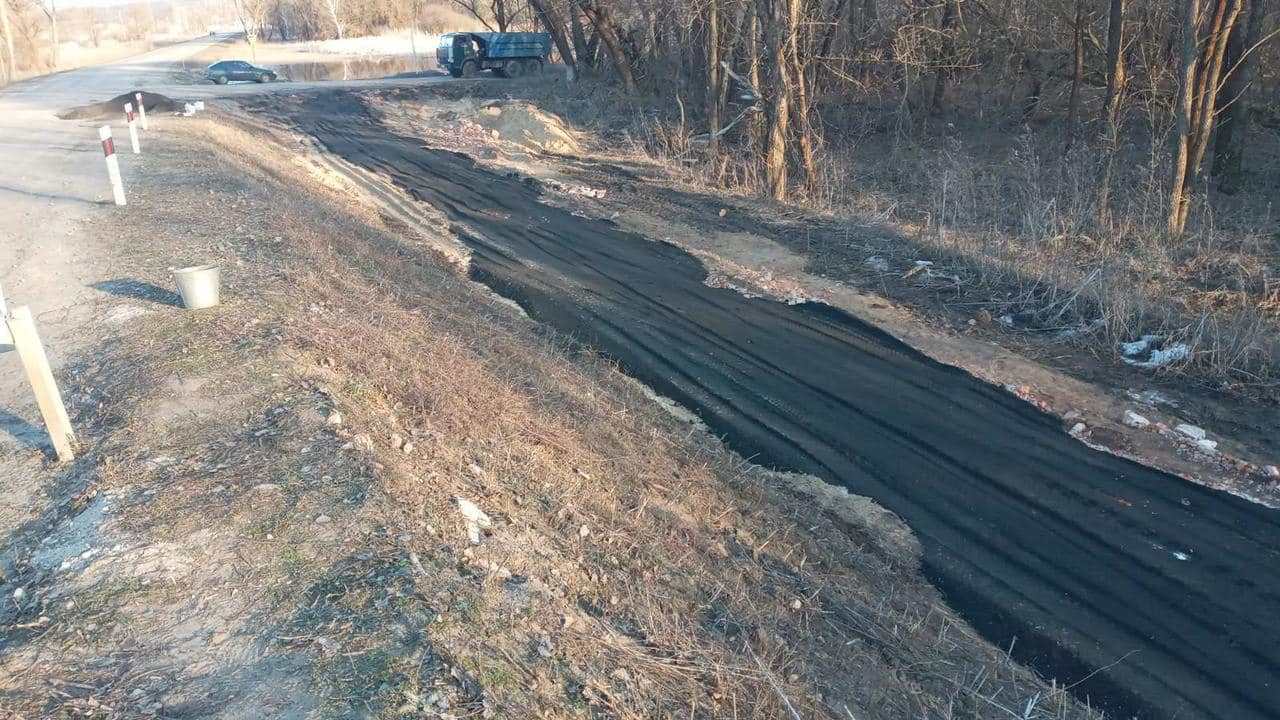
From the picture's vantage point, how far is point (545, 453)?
6.61 metres

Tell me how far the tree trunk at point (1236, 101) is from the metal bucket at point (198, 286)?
15.0 metres

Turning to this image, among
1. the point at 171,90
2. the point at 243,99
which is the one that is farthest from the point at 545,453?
the point at 171,90

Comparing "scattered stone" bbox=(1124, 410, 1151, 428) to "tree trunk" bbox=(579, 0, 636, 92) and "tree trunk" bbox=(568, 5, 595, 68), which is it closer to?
"tree trunk" bbox=(579, 0, 636, 92)

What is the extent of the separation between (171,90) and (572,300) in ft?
104

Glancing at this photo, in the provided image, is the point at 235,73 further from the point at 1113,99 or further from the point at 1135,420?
the point at 1135,420

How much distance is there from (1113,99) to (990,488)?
1025 cm

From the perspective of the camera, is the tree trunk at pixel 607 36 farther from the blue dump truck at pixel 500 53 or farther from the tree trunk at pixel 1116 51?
the tree trunk at pixel 1116 51

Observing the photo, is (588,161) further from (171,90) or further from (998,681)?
(171,90)

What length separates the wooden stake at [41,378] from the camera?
18.1ft

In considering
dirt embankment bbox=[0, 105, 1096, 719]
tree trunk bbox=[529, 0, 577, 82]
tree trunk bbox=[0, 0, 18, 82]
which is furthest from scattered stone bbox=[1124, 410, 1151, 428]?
tree trunk bbox=[0, 0, 18, 82]

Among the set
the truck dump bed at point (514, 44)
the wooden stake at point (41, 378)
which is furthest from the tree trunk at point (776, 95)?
the truck dump bed at point (514, 44)

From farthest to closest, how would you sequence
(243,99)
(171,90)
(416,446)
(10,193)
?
(171,90), (243,99), (10,193), (416,446)

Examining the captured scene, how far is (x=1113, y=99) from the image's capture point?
46.4 feet

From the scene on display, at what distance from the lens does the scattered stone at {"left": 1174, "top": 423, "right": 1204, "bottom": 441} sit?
Result: 25.3ft
